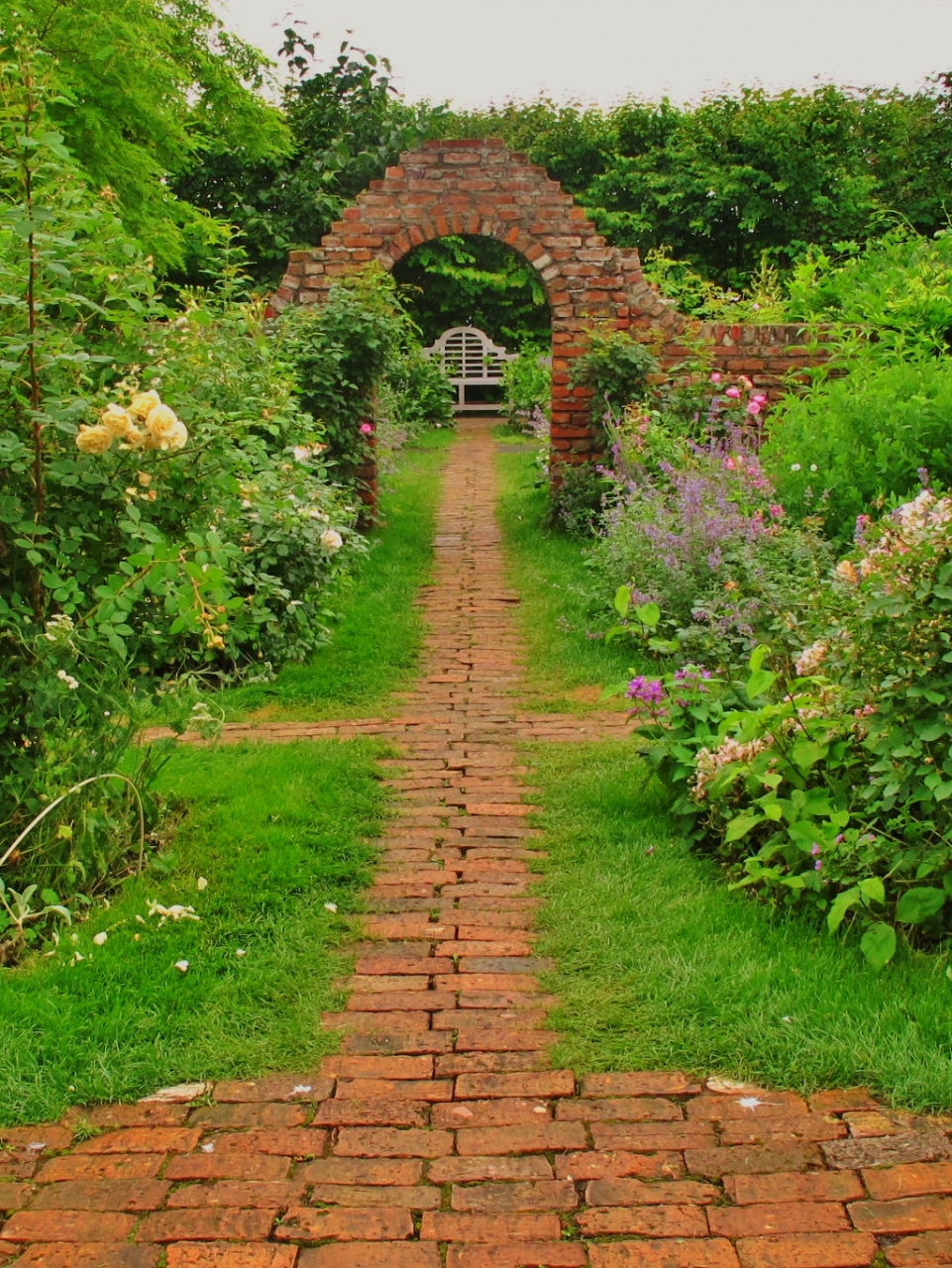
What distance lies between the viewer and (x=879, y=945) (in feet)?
10.2

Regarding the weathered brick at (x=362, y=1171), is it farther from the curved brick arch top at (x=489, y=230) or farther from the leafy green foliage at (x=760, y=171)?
the leafy green foliage at (x=760, y=171)

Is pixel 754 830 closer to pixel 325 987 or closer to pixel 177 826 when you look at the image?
pixel 325 987

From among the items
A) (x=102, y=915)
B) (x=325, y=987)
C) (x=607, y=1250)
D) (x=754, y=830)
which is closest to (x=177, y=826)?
(x=102, y=915)

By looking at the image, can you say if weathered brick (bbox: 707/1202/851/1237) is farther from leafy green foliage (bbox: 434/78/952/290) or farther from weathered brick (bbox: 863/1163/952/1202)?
leafy green foliage (bbox: 434/78/952/290)

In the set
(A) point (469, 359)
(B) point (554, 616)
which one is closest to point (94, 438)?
(B) point (554, 616)

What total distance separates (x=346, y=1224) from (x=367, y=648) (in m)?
4.62

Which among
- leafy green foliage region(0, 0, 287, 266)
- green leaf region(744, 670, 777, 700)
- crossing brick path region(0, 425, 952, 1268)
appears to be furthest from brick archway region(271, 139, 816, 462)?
crossing brick path region(0, 425, 952, 1268)

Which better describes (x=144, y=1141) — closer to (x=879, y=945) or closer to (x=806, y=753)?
(x=879, y=945)

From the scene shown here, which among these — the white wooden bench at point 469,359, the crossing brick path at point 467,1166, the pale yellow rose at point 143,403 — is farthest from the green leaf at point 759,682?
the white wooden bench at point 469,359

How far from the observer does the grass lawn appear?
113 inches

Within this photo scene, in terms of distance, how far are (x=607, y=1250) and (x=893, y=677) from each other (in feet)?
5.69

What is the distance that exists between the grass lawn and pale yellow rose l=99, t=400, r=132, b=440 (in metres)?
1.92

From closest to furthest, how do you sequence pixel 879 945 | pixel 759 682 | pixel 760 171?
pixel 879 945, pixel 759 682, pixel 760 171

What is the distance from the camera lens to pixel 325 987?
3.29 m
